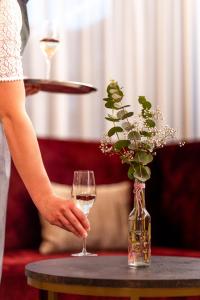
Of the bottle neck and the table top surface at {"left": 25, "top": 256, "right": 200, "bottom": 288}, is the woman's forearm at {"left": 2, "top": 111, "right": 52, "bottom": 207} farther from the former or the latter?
the bottle neck

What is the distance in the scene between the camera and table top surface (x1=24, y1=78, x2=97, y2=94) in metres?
2.54

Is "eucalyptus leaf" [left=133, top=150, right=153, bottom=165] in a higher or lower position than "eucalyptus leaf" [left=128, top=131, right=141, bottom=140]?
lower

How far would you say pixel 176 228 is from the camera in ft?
11.2

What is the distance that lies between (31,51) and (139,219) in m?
2.07

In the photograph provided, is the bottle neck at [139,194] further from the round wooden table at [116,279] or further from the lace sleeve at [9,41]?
the lace sleeve at [9,41]

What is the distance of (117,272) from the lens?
1.77 meters

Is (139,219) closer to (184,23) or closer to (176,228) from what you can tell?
(176,228)

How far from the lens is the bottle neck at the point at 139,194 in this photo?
188 centimetres

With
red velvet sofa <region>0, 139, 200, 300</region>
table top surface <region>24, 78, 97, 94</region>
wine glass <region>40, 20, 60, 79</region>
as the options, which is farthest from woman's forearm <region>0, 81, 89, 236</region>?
red velvet sofa <region>0, 139, 200, 300</region>

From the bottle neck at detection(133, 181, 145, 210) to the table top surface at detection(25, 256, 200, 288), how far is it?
0.16 meters

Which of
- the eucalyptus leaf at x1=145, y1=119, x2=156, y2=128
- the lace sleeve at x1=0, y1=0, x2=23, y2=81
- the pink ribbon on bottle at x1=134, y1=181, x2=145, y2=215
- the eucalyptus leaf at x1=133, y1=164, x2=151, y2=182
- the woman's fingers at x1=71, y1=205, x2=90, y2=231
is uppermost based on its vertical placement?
the lace sleeve at x1=0, y1=0, x2=23, y2=81

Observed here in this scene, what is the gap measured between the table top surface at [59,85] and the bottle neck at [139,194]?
2.53 feet

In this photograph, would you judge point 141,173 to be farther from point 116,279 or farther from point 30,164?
point 30,164

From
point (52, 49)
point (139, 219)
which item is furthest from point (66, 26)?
point (139, 219)
